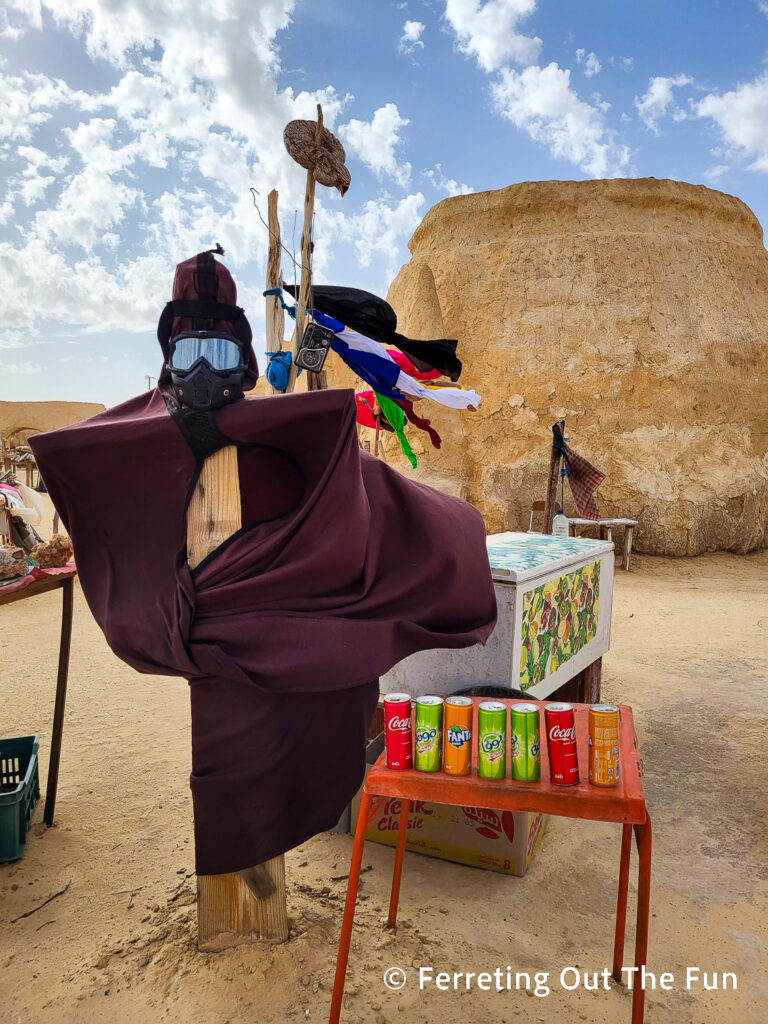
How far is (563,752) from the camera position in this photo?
172 cm

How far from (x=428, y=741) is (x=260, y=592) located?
0.60 m

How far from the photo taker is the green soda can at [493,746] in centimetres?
175

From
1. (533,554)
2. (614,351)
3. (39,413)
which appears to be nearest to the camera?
(533,554)

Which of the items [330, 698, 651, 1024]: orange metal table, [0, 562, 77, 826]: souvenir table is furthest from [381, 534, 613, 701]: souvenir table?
[0, 562, 77, 826]: souvenir table

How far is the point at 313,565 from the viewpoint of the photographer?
182 cm

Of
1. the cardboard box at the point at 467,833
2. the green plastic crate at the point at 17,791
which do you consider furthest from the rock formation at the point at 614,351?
the green plastic crate at the point at 17,791

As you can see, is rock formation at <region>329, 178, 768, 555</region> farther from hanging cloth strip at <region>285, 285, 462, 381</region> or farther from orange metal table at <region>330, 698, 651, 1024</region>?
orange metal table at <region>330, 698, 651, 1024</region>

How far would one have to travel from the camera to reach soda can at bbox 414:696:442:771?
1.79 metres

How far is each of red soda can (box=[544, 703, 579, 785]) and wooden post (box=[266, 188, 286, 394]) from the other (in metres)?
1.45

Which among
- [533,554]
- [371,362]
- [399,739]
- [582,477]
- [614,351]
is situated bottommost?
[399,739]

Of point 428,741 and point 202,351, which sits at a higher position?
point 202,351

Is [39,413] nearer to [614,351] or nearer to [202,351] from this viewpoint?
[614,351]

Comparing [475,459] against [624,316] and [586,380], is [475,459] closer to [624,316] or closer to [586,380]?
[586,380]

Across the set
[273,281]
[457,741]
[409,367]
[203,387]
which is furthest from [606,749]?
[409,367]
